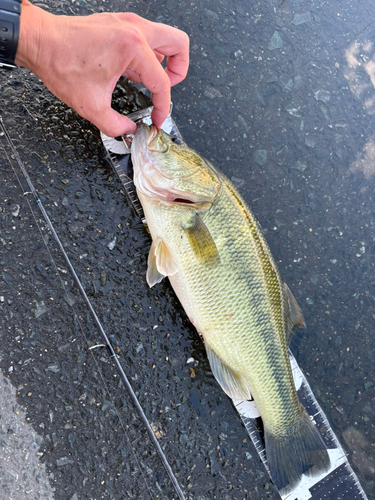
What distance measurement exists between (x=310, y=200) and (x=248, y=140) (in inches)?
26.9

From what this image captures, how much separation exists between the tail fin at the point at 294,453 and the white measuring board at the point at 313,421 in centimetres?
10

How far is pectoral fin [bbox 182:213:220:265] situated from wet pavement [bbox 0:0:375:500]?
1.71 feet

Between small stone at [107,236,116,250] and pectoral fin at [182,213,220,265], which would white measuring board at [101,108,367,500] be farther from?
pectoral fin at [182,213,220,265]

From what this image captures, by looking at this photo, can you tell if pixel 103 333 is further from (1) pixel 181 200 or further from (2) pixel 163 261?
(1) pixel 181 200

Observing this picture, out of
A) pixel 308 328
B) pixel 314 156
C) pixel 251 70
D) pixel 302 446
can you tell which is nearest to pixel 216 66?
pixel 251 70

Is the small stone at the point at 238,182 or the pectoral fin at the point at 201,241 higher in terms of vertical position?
the small stone at the point at 238,182

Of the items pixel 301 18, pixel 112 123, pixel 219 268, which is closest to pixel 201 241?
pixel 219 268

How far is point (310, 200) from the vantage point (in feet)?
9.97

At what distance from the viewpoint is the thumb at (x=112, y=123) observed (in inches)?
82.3

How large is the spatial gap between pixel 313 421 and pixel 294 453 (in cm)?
32

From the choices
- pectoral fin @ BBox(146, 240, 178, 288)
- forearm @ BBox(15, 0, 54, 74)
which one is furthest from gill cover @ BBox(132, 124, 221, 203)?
forearm @ BBox(15, 0, 54, 74)

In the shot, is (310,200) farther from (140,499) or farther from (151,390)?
(140,499)

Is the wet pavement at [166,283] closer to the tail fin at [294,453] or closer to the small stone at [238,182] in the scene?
the small stone at [238,182]

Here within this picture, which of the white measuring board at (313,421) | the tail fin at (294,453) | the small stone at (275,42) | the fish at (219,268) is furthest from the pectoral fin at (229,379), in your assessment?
the small stone at (275,42)
